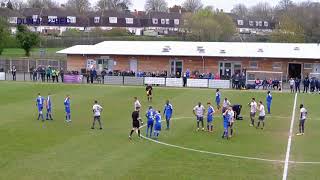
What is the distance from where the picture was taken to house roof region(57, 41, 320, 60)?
6325 cm

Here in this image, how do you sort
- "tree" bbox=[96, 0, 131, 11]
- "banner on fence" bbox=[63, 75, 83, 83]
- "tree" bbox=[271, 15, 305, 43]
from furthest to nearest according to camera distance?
1. "tree" bbox=[96, 0, 131, 11]
2. "tree" bbox=[271, 15, 305, 43]
3. "banner on fence" bbox=[63, 75, 83, 83]

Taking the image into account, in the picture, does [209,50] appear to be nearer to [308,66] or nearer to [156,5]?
[308,66]

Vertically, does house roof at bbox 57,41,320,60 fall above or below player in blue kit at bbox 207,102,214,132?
above

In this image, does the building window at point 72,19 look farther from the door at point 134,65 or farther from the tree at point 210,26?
the door at point 134,65

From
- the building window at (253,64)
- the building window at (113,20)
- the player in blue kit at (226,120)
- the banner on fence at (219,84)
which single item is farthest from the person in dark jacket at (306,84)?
the building window at (113,20)

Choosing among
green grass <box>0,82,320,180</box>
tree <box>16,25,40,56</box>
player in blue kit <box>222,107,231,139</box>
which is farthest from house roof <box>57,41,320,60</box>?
player in blue kit <box>222,107,231,139</box>

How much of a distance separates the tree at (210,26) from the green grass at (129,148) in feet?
190

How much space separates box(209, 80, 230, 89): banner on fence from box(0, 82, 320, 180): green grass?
13.9 meters

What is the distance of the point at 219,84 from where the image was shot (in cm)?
5753

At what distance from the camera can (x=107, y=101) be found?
149ft

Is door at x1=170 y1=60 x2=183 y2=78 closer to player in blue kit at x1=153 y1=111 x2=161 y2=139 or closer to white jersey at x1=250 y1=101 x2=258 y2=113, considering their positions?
white jersey at x1=250 y1=101 x2=258 y2=113

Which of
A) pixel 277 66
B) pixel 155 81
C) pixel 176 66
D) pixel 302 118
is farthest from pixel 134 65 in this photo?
pixel 302 118

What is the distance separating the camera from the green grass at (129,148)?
2236cm

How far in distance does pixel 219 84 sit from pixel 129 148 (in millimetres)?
31701
